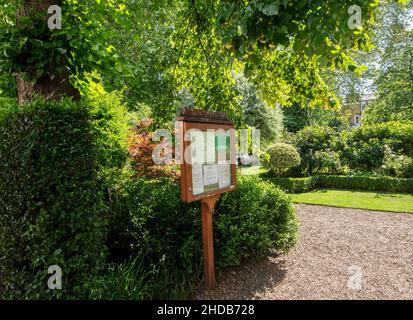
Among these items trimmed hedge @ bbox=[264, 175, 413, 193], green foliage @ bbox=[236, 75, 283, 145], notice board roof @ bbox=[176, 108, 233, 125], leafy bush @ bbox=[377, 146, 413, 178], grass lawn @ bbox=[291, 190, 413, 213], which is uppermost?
green foliage @ bbox=[236, 75, 283, 145]

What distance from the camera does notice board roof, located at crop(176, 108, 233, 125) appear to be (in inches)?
128

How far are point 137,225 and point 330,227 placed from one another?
4.19 meters

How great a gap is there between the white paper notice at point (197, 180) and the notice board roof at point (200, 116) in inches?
20.2

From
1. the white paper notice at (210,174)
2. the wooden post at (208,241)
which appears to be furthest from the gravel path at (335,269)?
the white paper notice at (210,174)

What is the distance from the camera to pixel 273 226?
15.2 ft

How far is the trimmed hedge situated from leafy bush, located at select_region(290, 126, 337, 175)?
1.06m

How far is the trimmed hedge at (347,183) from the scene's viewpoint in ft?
33.4

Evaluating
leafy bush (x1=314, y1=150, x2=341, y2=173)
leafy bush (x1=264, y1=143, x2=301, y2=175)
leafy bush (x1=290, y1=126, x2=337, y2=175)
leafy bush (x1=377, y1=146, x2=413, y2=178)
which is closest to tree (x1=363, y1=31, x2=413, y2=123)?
leafy bush (x1=290, y1=126, x2=337, y2=175)

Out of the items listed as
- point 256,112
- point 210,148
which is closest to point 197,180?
point 210,148

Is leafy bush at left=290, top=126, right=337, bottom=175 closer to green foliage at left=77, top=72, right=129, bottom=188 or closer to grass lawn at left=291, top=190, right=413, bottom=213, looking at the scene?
grass lawn at left=291, top=190, right=413, bottom=213

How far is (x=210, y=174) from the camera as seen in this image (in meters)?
3.65

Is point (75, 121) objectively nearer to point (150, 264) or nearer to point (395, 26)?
point (150, 264)

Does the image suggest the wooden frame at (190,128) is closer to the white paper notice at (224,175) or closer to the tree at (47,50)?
the white paper notice at (224,175)

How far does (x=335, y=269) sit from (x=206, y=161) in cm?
244
